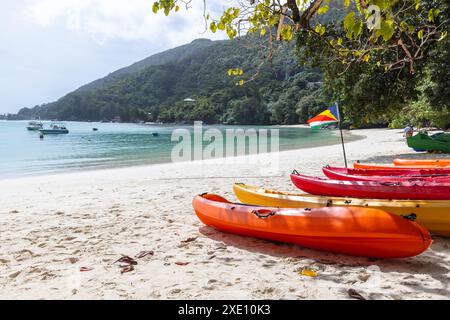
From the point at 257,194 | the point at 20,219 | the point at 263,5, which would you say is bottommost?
the point at 20,219

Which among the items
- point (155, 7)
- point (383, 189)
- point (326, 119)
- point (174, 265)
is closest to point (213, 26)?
point (155, 7)

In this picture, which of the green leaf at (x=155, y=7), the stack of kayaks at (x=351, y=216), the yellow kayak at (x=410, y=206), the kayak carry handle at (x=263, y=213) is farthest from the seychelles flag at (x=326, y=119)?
the green leaf at (x=155, y=7)

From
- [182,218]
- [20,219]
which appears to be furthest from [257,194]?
[20,219]

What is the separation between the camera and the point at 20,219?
5867 millimetres

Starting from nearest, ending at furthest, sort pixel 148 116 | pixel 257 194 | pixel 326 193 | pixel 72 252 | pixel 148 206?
1. pixel 72 252
2. pixel 257 194
3. pixel 326 193
4. pixel 148 206
5. pixel 148 116

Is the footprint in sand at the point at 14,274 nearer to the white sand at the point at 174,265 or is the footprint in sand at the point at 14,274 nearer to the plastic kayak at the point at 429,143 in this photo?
the white sand at the point at 174,265

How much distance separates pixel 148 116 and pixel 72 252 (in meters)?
120

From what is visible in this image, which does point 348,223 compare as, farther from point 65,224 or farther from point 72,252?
point 65,224

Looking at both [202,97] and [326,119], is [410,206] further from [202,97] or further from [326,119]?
[202,97]

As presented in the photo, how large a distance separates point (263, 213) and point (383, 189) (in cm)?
241

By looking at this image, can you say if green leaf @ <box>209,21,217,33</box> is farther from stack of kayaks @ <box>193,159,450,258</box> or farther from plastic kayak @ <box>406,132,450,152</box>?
plastic kayak @ <box>406,132,450,152</box>

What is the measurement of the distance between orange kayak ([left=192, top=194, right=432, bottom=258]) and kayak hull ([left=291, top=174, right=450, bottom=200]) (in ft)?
6.54

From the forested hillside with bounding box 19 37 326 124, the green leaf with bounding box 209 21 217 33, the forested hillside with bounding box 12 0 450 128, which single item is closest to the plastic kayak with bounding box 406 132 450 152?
the forested hillside with bounding box 12 0 450 128
